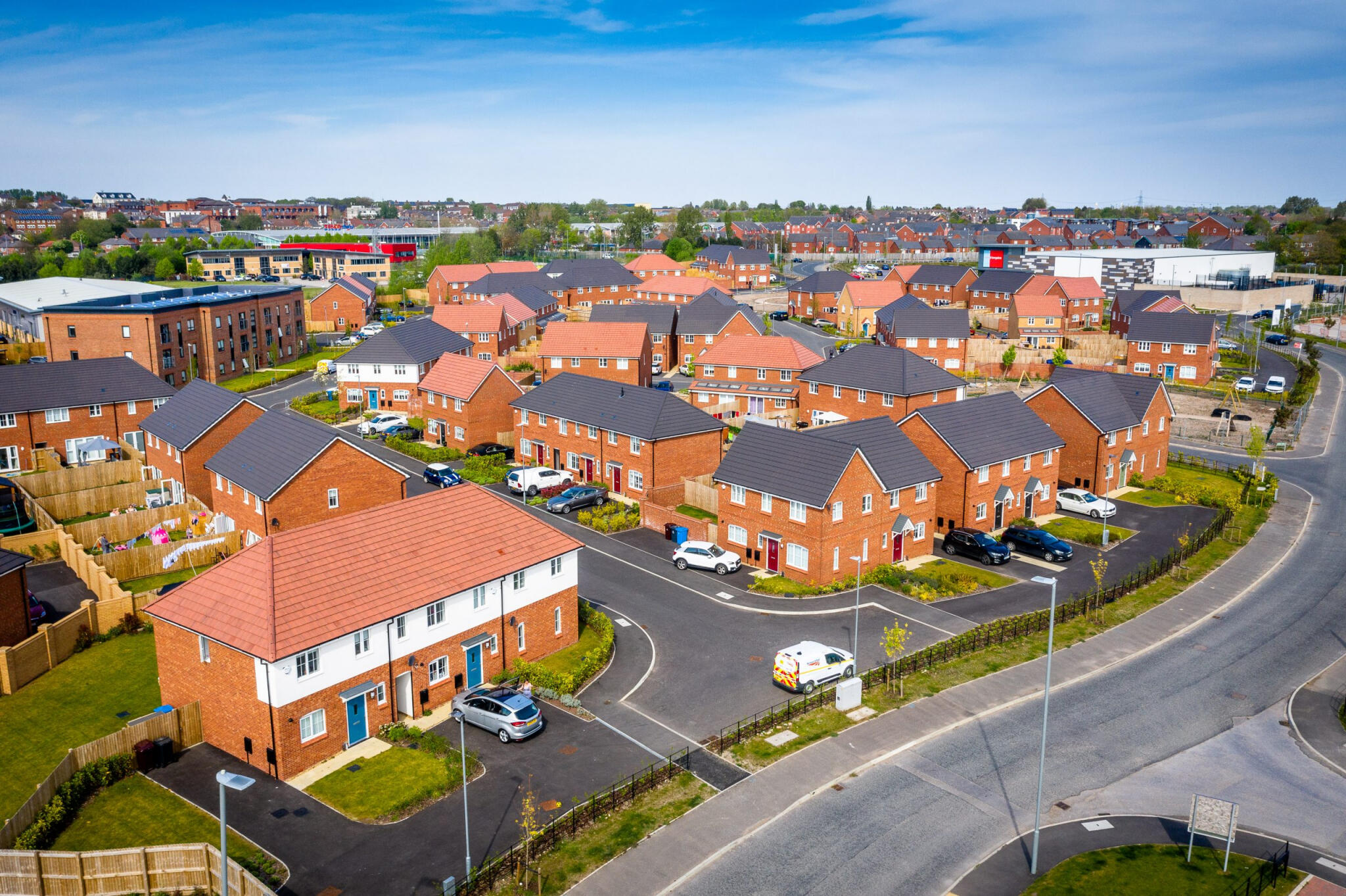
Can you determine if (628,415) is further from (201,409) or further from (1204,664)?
(1204,664)

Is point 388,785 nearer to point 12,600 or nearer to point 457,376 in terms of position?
point 12,600

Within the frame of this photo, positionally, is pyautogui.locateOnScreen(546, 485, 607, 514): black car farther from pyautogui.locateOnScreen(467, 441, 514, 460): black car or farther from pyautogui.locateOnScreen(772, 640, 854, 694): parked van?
pyautogui.locateOnScreen(772, 640, 854, 694): parked van

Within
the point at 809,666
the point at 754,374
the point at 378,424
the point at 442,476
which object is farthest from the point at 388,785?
the point at 754,374

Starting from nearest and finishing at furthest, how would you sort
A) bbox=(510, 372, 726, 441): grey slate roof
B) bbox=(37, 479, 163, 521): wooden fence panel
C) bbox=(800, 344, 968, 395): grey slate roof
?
bbox=(37, 479, 163, 521): wooden fence panel < bbox=(510, 372, 726, 441): grey slate roof < bbox=(800, 344, 968, 395): grey slate roof

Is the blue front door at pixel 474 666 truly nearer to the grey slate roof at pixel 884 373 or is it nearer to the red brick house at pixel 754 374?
the grey slate roof at pixel 884 373

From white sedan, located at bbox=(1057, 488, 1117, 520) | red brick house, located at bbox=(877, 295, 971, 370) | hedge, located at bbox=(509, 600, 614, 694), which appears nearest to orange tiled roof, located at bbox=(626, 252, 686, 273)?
red brick house, located at bbox=(877, 295, 971, 370)

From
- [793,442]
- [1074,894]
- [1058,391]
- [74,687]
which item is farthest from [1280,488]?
[74,687]

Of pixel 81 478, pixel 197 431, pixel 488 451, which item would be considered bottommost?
pixel 81 478
